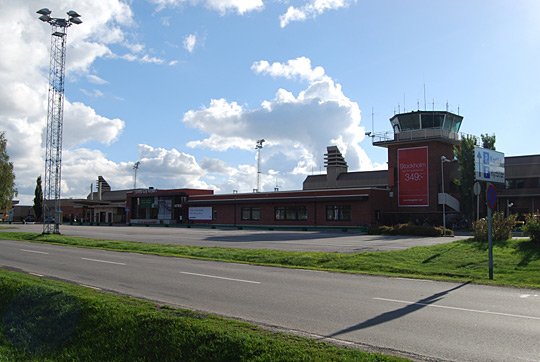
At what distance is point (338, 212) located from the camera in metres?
57.7

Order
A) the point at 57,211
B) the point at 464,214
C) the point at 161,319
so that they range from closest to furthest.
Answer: the point at 161,319 < the point at 57,211 < the point at 464,214

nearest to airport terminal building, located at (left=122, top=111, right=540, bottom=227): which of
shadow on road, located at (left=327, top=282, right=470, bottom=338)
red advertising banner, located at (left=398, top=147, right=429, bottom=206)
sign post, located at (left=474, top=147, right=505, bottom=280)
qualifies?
red advertising banner, located at (left=398, top=147, right=429, bottom=206)

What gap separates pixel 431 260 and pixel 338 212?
37305 mm

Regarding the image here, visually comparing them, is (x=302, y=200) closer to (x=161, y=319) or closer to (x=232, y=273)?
(x=232, y=273)

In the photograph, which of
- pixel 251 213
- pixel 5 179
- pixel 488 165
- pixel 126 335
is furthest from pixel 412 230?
pixel 5 179

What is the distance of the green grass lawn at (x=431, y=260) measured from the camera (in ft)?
54.8

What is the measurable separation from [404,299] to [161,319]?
600 cm

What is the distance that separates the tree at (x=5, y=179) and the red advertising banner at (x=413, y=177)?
153ft

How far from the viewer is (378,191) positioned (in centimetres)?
5650

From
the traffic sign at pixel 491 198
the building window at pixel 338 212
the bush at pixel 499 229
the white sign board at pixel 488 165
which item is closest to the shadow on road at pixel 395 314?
the traffic sign at pixel 491 198

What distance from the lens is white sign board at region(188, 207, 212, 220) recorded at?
72.1 m

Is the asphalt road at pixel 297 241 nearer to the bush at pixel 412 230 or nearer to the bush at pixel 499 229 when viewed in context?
the bush at pixel 412 230

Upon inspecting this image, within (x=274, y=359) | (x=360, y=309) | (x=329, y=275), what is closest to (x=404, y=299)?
(x=360, y=309)

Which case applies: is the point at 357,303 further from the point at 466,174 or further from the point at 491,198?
the point at 466,174
